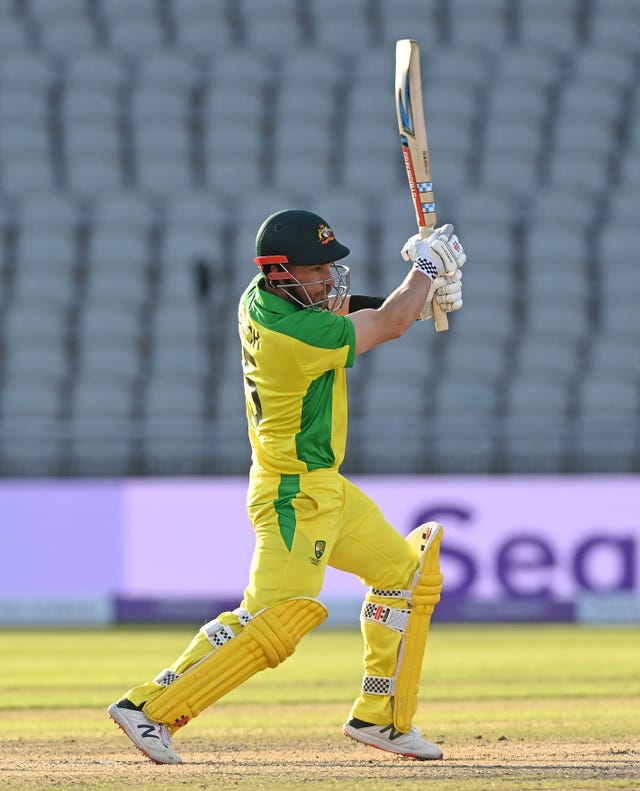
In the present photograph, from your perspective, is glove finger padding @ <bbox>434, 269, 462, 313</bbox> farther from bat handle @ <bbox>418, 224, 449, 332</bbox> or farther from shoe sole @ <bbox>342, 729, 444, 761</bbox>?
shoe sole @ <bbox>342, 729, 444, 761</bbox>

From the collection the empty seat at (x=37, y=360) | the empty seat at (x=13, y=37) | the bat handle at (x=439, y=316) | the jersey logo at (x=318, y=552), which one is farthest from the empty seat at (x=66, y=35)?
the jersey logo at (x=318, y=552)

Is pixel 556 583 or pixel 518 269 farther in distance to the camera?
pixel 518 269

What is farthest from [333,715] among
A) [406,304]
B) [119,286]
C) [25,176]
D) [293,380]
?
[25,176]

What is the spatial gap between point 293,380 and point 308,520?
0.50 meters

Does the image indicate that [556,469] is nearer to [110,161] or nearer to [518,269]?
[518,269]

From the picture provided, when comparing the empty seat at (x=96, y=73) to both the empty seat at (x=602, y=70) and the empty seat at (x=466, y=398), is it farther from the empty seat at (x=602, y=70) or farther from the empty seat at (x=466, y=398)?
the empty seat at (x=466, y=398)

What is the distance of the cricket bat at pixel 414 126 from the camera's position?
6.08 m

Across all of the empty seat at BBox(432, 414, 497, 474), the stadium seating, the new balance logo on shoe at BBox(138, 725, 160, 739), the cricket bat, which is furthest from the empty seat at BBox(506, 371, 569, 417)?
the new balance logo on shoe at BBox(138, 725, 160, 739)

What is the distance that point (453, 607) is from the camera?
42.5 feet

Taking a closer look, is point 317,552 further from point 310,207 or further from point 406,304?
point 310,207

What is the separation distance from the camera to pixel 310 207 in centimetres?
1603

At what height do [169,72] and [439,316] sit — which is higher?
[169,72]

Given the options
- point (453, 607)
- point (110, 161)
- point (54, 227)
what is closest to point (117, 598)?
point (453, 607)

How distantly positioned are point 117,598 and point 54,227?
15.6 ft
